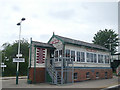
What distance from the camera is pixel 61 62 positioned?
16594 mm

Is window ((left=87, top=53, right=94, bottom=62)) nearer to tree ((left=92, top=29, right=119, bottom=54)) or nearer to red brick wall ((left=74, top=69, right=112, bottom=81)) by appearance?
red brick wall ((left=74, top=69, right=112, bottom=81))

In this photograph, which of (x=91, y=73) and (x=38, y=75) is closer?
(x=38, y=75)

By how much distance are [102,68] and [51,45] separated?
30.3ft

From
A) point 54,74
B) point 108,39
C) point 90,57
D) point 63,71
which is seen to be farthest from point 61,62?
point 108,39

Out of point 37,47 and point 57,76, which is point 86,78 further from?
point 37,47

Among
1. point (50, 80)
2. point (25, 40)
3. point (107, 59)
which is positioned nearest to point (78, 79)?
point (50, 80)

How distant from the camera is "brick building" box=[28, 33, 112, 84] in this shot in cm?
1738

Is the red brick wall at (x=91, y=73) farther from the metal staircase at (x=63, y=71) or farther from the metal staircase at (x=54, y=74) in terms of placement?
the metal staircase at (x=54, y=74)

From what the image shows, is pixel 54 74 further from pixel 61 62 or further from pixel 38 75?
pixel 38 75

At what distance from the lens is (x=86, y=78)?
67.2 feet

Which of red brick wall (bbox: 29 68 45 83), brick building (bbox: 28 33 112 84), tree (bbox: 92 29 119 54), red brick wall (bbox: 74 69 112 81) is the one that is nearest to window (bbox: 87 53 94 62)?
brick building (bbox: 28 33 112 84)

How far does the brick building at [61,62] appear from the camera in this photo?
684 inches

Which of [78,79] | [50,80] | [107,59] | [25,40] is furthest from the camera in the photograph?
[25,40]

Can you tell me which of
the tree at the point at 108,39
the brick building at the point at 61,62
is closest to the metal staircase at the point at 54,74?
the brick building at the point at 61,62
